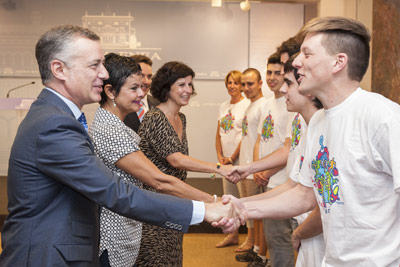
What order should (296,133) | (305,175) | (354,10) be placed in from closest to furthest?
(305,175) → (296,133) → (354,10)

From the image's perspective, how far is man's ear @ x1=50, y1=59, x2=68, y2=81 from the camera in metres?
1.79

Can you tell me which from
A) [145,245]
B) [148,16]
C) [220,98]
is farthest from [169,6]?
[145,245]

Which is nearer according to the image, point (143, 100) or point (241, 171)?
point (241, 171)

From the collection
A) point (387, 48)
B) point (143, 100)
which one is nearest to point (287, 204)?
point (387, 48)

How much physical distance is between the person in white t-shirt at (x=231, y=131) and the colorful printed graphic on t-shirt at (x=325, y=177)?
3250 millimetres

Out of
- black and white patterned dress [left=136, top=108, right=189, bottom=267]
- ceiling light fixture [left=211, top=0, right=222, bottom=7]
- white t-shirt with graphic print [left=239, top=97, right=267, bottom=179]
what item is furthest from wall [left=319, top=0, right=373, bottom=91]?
black and white patterned dress [left=136, top=108, right=189, bottom=267]

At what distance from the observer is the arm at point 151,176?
7.71 feet

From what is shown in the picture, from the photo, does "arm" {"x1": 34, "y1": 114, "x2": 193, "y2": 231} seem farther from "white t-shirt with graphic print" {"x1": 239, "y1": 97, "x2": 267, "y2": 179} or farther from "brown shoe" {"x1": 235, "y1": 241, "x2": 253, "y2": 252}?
"brown shoe" {"x1": 235, "y1": 241, "x2": 253, "y2": 252}

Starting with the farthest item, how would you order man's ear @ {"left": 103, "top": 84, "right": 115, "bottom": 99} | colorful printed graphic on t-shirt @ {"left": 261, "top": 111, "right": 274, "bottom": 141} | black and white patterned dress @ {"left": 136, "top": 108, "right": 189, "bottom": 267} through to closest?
colorful printed graphic on t-shirt @ {"left": 261, "top": 111, "right": 274, "bottom": 141}, black and white patterned dress @ {"left": 136, "top": 108, "right": 189, "bottom": 267}, man's ear @ {"left": 103, "top": 84, "right": 115, "bottom": 99}

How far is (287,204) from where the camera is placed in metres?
2.20

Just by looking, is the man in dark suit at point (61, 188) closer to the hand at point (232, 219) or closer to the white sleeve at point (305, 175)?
the hand at point (232, 219)

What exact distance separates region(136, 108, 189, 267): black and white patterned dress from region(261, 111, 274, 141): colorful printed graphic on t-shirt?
1.04m

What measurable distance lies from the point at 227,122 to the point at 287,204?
3.14 meters

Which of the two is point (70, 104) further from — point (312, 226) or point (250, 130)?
point (250, 130)
